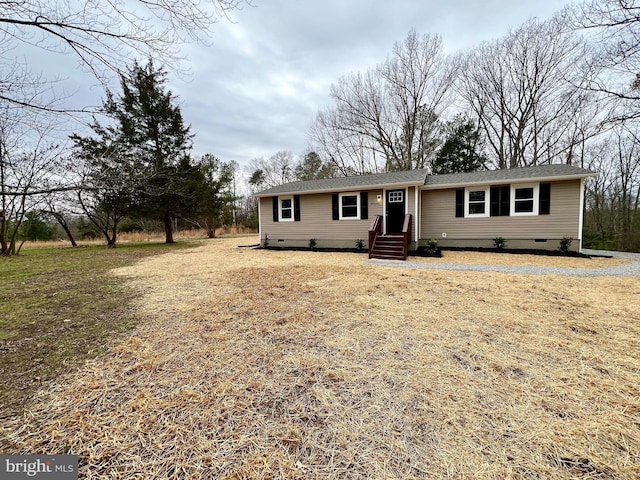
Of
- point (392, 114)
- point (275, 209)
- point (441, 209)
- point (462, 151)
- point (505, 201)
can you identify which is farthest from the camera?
point (392, 114)

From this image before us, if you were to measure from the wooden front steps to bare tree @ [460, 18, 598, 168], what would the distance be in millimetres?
13672

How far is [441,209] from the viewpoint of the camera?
10.7 meters

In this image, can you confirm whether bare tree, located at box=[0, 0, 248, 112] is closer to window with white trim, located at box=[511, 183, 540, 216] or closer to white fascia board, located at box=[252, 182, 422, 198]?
white fascia board, located at box=[252, 182, 422, 198]

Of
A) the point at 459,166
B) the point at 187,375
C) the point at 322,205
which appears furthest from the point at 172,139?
the point at 459,166

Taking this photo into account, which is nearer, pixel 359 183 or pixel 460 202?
pixel 460 202

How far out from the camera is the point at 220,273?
6.59 meters

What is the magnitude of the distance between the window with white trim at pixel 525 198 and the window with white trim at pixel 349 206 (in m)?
5.63

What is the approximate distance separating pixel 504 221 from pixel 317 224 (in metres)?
7.21

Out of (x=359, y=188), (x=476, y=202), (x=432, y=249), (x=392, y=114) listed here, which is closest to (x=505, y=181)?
(x=476, y=202)

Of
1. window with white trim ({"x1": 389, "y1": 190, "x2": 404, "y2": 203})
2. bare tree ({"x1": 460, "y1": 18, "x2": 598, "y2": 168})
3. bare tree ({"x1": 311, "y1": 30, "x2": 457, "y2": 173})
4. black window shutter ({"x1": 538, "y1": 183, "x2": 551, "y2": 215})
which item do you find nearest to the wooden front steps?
window with white trim ({"x1": 389, "y1": 190, "x2": 404, "y2": 203})

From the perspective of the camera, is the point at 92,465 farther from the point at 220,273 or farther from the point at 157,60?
the point at 220,273

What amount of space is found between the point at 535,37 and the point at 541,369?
67.9 feet

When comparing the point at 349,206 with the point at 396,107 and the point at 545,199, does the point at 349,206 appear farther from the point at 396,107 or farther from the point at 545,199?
the point at 396,107

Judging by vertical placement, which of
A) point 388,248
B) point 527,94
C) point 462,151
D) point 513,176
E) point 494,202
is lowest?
point 388,248
